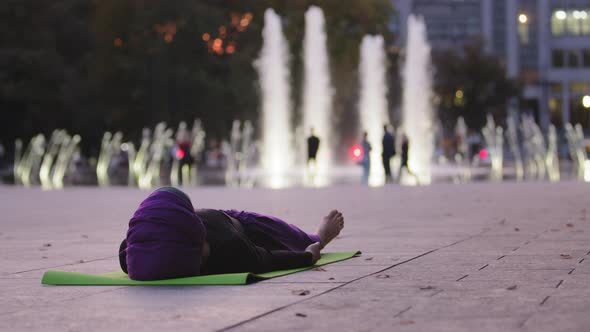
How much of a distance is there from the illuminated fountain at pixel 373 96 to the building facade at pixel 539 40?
49.3 meters

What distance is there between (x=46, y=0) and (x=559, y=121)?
66.9m

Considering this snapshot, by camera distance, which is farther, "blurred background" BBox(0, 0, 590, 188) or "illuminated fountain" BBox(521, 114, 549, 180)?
"blurred background" BBox(0, 0, 590, 188)

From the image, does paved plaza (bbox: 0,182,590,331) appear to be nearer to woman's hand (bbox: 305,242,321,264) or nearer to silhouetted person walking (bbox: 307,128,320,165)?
woman's hand (bbox: 305,242,321,264)

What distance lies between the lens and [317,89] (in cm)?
6475

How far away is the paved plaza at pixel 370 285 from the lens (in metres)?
7.26

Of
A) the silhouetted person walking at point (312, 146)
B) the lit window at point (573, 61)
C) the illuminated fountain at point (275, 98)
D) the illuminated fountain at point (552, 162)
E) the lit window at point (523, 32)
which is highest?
the lit window at point (523, 32)

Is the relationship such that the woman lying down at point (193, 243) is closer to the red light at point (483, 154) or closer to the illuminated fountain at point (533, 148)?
the illuminated fountain at point (533, 148)

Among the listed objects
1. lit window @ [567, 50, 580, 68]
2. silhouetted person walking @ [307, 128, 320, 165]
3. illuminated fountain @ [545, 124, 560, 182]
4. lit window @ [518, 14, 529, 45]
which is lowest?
illuminated fountain @ [545, 124, 560, 182]

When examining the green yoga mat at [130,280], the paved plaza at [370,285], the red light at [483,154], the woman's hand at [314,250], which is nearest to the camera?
the paved plaza at [370,285]

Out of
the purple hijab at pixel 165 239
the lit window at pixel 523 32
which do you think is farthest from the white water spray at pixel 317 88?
the lit window at pixel 523 32

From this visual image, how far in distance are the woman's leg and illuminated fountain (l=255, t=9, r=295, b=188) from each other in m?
44.4

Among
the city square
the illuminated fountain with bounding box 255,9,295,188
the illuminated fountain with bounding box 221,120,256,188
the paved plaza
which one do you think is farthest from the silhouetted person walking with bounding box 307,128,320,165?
the illuminated fountain with bounding box 221,120,256,188

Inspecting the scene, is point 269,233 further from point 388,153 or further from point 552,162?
point 552,162

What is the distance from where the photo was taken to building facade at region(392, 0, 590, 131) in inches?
4884
